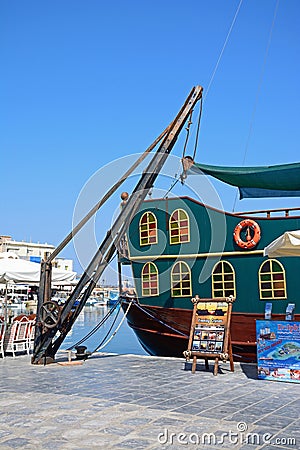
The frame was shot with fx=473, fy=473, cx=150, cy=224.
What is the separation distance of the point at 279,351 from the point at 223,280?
14.2 ft

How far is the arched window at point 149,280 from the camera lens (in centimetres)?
1213

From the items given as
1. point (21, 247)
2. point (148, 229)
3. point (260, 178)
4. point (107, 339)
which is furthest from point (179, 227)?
point (21, 247)

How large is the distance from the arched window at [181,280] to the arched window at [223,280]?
2.19ft

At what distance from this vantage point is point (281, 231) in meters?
10.7

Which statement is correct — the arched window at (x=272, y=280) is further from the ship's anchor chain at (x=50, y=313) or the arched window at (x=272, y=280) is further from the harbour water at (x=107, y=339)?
the ship's anchor chain at (x=50, y=313)

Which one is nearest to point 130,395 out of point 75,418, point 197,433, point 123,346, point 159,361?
point 75,418

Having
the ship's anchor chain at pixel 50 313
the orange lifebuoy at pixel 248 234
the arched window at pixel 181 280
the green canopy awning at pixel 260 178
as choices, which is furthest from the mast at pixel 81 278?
the arched window at pixel 181 280

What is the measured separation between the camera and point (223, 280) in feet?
36.7

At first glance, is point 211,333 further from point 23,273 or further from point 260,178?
point 23,273

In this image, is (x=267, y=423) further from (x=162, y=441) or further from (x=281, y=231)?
(x=281, y=231)

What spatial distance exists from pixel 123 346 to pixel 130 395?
14.0 m

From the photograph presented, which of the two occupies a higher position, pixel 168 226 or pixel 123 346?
pixel 168 226

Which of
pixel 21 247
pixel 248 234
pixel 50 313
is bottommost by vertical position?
pixel 50 313

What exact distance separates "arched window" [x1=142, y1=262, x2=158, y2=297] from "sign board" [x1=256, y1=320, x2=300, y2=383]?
5216 mm
